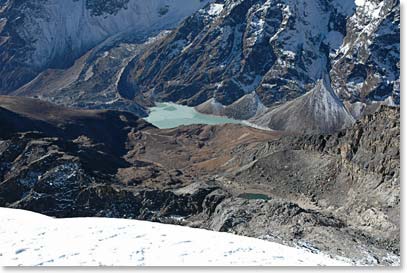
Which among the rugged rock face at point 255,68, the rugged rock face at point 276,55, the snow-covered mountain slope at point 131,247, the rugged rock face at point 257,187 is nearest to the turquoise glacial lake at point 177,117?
the rugged rock face at point 255,68

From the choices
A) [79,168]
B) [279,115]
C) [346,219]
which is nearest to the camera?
[346,219]

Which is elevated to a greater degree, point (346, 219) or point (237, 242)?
point (237, 242)

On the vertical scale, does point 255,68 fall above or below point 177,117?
above

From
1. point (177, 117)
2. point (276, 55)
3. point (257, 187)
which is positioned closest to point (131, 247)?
point (257, 187)

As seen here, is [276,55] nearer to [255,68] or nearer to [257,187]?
[255,68]

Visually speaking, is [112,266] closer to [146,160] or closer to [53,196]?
[53,196]

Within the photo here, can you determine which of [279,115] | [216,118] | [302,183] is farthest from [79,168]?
[216,118]

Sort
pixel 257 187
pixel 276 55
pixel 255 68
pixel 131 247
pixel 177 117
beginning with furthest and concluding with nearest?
pixel 276 55 → pixel 255 68 → pixel 177 117 → pixel 257 187 → pixel 131 247
